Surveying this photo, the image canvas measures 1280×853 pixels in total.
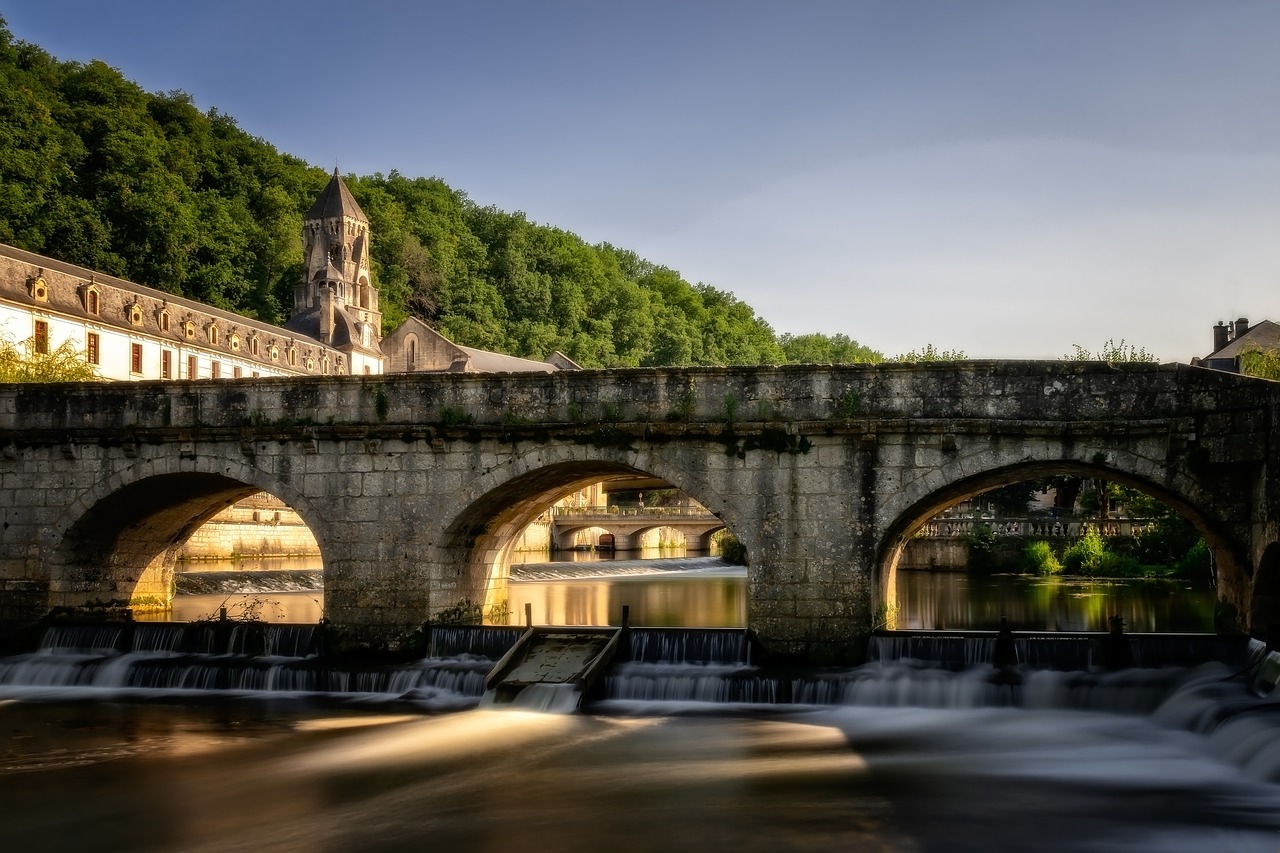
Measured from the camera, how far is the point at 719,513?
1727 centimetres

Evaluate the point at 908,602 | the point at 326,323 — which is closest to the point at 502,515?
the point at 908,602

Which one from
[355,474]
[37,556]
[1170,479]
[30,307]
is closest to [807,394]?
[1170,479]

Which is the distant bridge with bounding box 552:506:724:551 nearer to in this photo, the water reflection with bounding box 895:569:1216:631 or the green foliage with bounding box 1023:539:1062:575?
the green foliage with bounding box 1023:539:1062:575

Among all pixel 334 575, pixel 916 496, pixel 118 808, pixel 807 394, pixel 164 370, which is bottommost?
pixel 118 808

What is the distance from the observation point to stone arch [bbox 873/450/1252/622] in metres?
15.9

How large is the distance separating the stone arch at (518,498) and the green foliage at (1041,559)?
23.2 metres

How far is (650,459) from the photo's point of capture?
17672 mm

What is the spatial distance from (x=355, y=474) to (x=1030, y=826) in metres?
12.0

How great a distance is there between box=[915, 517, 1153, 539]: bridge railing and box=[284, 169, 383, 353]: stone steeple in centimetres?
4732

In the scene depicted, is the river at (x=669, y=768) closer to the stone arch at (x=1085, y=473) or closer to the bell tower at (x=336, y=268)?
the stone arch at (x=1085, y=473)

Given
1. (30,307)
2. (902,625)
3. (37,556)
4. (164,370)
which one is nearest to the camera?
(37,556)

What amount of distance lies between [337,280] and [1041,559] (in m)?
54.9

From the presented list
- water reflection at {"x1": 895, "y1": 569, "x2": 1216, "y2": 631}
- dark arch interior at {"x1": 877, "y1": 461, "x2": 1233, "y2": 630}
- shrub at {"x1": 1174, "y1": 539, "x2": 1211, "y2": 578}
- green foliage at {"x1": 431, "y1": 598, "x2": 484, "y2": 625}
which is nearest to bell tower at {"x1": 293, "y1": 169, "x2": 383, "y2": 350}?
water reflection at {"x1": 895, "y1": 569, "x2": 1216, "y2": 631}

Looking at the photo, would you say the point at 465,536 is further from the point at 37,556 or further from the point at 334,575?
the point at 37,556
